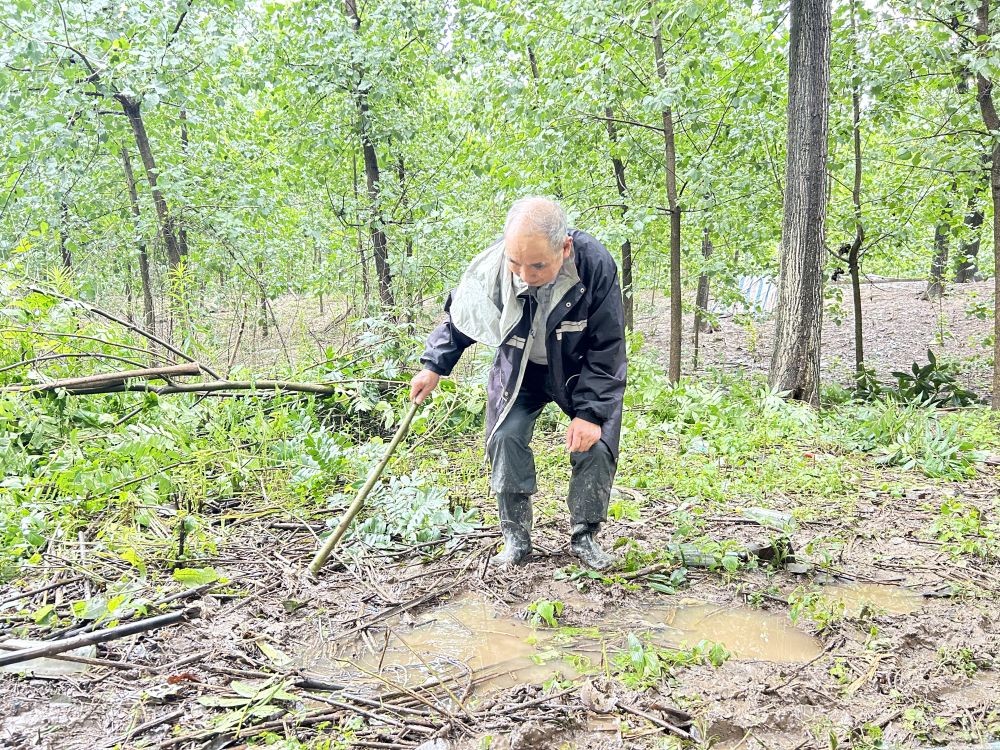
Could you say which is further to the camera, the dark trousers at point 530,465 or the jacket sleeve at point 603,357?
the dark trousers at point 530,465

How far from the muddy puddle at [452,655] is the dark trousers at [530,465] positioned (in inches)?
25.4

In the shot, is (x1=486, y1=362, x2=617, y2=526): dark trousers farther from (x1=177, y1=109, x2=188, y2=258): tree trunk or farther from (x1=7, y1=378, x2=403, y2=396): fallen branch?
(x1=177, y1=109, x2=188, y2=258): tree trunk

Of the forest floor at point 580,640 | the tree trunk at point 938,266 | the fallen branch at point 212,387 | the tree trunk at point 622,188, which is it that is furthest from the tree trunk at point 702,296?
the forest floor at point 580,640

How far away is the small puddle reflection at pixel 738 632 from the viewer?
2736 mm

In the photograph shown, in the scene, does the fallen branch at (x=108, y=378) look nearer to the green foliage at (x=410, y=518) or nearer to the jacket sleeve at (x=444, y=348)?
the green foliage at (x=410, y=518)

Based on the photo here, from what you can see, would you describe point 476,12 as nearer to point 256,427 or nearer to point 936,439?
point 256,427

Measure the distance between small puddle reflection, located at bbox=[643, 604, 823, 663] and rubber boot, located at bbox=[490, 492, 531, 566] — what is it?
0.74 meters

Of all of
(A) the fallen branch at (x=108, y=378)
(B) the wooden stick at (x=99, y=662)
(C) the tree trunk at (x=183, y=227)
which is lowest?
(B) the wooden stick at (x=99, y=662)

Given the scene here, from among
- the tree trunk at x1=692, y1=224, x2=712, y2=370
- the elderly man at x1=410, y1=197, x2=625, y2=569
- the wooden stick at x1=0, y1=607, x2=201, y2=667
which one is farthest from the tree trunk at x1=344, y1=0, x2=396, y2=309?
the wooden stick at x1=0, y1=607, x2=201, y2=667

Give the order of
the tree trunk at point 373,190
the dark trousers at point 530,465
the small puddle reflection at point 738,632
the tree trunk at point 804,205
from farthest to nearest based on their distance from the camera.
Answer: the tree trunk at point 373,190 → the tree trunk at point 804,205 → the dark trousers at point 530,465 → the small puddle reflection at point 738,632

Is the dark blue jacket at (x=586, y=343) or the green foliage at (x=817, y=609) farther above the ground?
the dark blue jacket at (x=586, y=343)

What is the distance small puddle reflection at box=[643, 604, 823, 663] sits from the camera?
8.98 ft

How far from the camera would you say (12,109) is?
298 inches

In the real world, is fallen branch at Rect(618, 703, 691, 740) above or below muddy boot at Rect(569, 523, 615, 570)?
below
